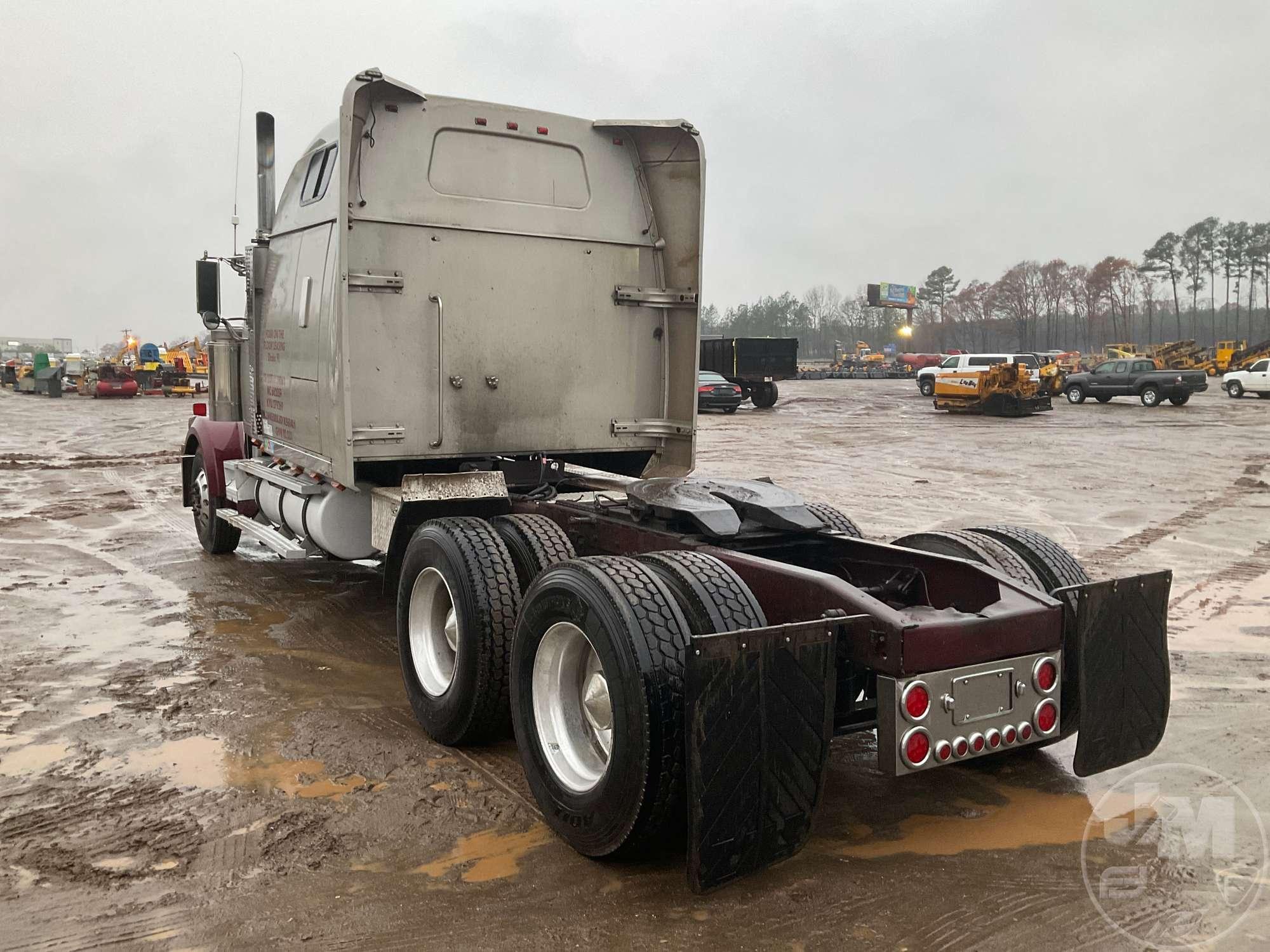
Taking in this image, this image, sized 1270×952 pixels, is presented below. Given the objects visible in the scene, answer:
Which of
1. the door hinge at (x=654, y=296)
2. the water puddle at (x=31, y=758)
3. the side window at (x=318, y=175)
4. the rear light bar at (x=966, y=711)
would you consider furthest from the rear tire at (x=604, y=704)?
the side window at (x=318, y=175)

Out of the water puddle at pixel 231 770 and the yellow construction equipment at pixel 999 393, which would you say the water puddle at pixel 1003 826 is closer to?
the water puddle at pixel 231 770

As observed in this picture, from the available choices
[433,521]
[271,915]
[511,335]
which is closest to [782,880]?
[271,915]

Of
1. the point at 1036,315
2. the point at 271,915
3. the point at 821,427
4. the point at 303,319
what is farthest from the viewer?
the point at 1036,315

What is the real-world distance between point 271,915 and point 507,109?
477 cm

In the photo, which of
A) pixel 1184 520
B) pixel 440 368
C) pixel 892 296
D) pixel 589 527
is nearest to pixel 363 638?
pixel 440 368

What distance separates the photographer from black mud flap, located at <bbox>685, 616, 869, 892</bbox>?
3201mm

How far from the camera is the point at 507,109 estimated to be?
639 cm

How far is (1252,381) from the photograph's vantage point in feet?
122

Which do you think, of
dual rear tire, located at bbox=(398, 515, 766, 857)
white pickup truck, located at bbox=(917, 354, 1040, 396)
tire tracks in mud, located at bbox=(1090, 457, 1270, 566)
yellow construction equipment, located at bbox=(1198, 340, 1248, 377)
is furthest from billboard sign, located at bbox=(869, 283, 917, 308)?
dual rear tire, located at bbox=(398, 515, 766, 857)

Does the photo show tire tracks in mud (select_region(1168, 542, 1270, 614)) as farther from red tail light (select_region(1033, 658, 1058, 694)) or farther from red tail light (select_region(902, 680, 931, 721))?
red tail light (select_region(902, 680, 931, 721))

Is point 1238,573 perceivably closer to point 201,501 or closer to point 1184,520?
point 1184,520

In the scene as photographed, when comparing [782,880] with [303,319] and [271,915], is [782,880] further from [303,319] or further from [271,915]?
[303,319]

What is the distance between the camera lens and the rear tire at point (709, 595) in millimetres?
3732

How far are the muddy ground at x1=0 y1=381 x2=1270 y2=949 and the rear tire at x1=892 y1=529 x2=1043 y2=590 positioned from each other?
0.87m
